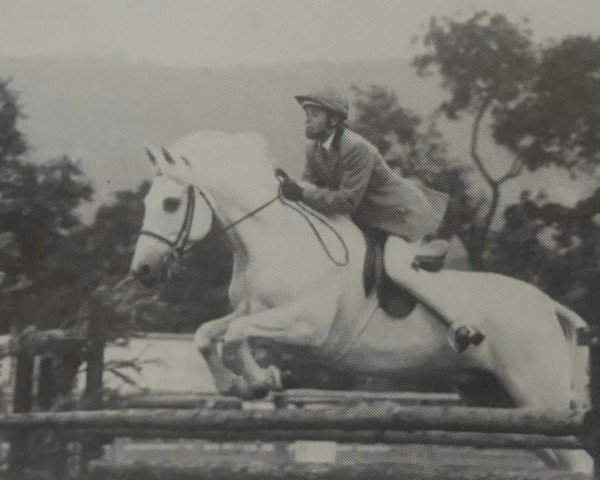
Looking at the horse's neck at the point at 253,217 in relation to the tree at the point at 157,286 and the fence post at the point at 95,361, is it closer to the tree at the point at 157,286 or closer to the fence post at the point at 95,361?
the tree at the point at 157,286

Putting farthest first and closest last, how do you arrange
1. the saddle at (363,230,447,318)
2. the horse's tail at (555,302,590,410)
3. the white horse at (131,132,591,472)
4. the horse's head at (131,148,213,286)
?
the horse's head at (131,148,213,286) < the saddle at (363,230,447,318) < the white horse at (131,132,591,472) < the horse's tail at (555,302,590,410)

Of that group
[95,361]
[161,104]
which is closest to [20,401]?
[95,361]

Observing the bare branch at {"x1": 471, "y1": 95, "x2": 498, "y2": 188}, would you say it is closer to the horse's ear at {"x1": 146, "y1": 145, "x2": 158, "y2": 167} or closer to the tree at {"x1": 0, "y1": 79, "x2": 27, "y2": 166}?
the horse's ear at {"x1": 146, "y1": 145, "x2": 158, "y2": 167}

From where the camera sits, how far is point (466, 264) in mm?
5465

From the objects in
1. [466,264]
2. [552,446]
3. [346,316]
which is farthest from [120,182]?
[552,446]

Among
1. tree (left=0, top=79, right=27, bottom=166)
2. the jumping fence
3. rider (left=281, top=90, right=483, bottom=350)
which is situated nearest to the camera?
the jumping fence

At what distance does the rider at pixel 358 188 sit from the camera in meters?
5.54

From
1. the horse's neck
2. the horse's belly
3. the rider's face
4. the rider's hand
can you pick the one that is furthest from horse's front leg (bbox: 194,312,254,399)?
the rider's face

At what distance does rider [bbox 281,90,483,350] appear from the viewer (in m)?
5.54

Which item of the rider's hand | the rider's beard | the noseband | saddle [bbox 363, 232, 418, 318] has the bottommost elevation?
saddle [bbox 363, 232, 418, 318]

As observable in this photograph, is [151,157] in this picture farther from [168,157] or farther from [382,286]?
[382,286]

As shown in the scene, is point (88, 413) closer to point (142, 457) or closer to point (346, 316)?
point (142, 457)

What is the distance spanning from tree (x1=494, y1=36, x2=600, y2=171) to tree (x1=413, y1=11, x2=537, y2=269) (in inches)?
2.4

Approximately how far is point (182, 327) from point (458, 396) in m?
1.32
